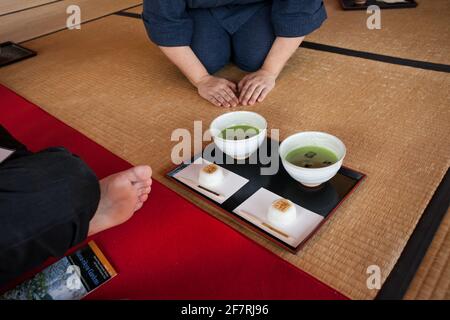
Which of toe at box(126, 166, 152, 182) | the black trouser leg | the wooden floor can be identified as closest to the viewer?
the black trouser leg

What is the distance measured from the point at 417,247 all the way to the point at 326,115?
22.9 inches

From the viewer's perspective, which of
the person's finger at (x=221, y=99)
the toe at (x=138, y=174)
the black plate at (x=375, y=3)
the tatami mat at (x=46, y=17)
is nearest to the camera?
the toe at (x=138, y=174)

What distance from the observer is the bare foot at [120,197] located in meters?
0.88

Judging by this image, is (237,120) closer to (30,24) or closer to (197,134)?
(197,134)

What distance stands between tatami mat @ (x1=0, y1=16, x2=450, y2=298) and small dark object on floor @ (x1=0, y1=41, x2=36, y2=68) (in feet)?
0.22

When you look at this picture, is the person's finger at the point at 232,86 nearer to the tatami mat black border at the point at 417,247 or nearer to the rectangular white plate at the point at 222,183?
the rectangular white plate at the point at 222,183

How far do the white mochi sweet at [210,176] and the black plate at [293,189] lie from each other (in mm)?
34

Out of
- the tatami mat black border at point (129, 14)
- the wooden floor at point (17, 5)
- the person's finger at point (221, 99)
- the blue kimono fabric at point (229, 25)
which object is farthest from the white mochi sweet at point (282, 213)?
the wooden floor at point (17, 5)

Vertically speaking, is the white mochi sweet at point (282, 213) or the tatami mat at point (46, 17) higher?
the tatami mat at point (46, 17)

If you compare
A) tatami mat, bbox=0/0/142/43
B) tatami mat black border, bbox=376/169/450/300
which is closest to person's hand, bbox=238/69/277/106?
tatami mat black border, bbox=376/169/450/300

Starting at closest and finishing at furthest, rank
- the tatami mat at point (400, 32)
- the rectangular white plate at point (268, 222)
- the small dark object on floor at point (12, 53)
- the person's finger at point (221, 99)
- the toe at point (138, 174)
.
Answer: the rectangular white plate at point (268, 222), the toe at point (138, 174), the person's finger at point (221, 99), the tatami mat at point (400, 32), the small dark object on floor at point (12, 53)

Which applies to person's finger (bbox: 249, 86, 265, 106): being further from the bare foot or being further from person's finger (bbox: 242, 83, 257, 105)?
the bare foot

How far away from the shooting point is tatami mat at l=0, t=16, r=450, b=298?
32.7 inches
